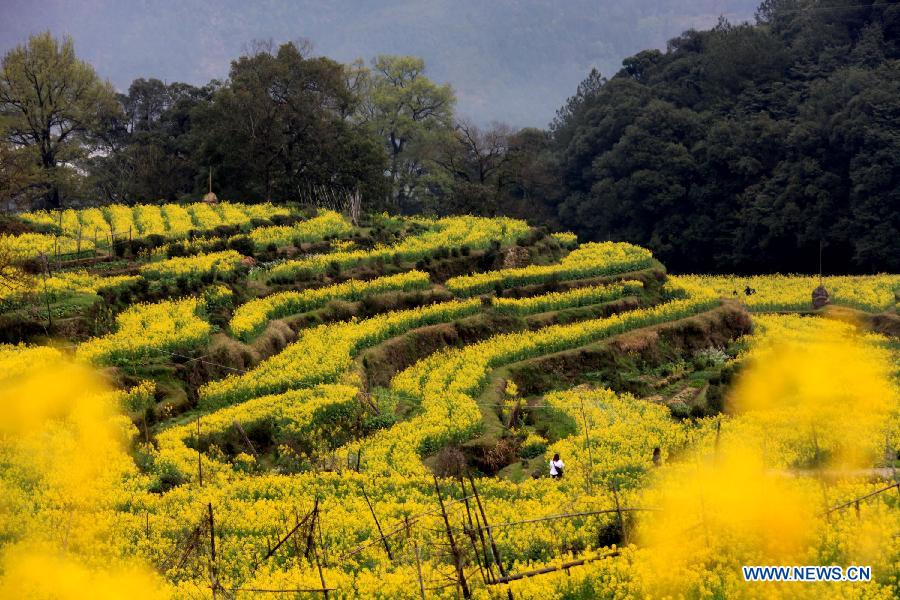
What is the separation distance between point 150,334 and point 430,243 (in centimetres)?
1801

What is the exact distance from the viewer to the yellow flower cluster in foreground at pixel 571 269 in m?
35.5

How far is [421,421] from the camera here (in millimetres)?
22672

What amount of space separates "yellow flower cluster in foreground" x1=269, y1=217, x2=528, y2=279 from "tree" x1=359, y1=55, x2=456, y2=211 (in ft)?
84.6

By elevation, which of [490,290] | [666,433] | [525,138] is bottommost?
[666,433]

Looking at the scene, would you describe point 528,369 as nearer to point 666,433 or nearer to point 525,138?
point 666,433

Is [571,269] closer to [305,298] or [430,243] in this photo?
[430,243]

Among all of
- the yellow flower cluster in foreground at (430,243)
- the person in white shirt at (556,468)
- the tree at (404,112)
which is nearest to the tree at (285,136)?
the yellow flower cluster in foreground at (430,243)

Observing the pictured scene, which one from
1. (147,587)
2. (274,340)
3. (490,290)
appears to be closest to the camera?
(147,587)

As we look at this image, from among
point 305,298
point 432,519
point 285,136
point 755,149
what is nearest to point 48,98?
point 285,136

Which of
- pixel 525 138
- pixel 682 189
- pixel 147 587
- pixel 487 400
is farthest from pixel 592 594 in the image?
pixel 525 138

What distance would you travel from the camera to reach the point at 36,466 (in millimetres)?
17312

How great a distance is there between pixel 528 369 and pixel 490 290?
7.87 metres

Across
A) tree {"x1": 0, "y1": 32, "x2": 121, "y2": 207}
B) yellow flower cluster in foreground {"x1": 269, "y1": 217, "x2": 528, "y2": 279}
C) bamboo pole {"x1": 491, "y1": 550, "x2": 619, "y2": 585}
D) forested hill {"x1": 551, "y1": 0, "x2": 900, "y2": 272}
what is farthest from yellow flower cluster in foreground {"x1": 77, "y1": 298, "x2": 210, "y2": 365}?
forested hill {"x1": 551, "y1": 0, "x2": 900, "y2": 272}

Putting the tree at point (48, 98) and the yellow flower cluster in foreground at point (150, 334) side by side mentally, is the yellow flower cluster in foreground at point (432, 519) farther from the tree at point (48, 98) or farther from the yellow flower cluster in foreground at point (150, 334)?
the tree at point (48, 98)
